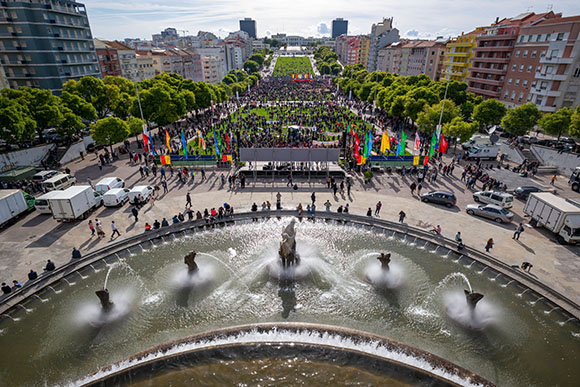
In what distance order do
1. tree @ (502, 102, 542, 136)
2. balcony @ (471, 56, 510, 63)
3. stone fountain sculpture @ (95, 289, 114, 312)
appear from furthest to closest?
balcony @ (471, 56, 510, 63), tree @ (502, 102, 542, 136), stone fountain sculpture @ (95, 289, 114, 312)

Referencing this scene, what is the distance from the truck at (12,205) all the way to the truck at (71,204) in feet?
10.5

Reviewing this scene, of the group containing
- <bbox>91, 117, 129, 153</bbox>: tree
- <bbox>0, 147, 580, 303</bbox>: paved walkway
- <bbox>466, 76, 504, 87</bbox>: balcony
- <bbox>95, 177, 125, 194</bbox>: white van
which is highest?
<bbox>466, 76, 504, 87</bbox>: balcony

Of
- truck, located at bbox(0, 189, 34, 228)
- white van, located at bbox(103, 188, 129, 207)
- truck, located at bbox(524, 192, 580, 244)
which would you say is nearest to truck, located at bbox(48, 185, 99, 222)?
white van, located at bbox(103, 188, 129, 207)

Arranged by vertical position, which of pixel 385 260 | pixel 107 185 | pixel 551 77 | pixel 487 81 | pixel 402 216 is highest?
pixel 551 77

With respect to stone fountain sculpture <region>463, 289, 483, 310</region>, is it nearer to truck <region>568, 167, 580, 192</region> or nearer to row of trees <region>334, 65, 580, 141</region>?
truck <region>568, 167, 580, 192</region>

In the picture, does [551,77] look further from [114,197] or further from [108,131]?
[108,131]

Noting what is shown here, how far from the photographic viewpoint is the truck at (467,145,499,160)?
39125mm

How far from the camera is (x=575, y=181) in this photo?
3041cm

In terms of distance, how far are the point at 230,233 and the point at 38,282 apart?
36.9 ft

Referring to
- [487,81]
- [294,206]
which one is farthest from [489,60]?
[294,206]

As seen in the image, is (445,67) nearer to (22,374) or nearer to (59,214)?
(59,214)

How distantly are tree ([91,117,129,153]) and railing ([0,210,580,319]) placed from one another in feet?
69.4

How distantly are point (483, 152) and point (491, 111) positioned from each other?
10993 mm

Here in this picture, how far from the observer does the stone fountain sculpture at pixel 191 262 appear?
1775cm
